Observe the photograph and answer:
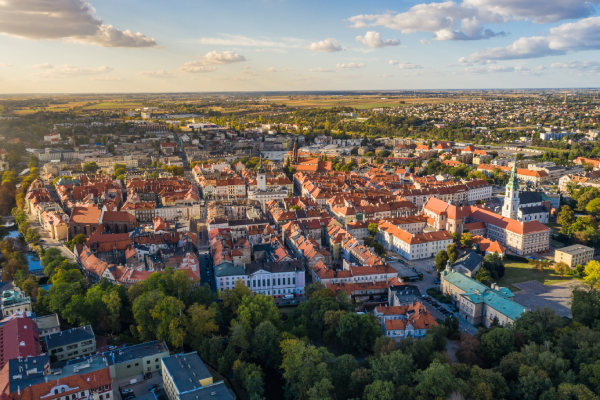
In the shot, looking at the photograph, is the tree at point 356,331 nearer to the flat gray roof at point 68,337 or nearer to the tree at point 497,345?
the tree at point 497,345

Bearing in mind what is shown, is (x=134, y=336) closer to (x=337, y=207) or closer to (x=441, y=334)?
(x=441, y=334)

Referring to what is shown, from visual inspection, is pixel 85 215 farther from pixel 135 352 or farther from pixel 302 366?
pixel 302 366

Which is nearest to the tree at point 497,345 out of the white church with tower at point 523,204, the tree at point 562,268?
the tree at point 562,268

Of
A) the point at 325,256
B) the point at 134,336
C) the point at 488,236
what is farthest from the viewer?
the point at 488,236

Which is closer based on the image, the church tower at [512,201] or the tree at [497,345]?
the tree at [497,345]

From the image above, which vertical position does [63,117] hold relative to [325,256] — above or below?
above

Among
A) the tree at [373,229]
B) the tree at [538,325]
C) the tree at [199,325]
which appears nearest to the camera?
the tree at [538,325]

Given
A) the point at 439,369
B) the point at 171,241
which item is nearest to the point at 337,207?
the point at 171,241
